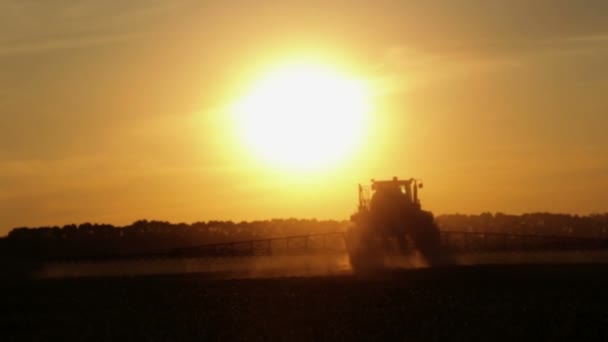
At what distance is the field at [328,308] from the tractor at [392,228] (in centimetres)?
1212

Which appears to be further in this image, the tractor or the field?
the tractor

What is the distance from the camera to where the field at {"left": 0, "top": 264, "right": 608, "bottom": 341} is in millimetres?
24406

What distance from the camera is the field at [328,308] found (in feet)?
80.1

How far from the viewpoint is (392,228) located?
5619 centimetres

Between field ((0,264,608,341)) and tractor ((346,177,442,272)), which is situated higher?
tractor ((346,177,442,272))

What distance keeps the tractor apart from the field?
12119mm

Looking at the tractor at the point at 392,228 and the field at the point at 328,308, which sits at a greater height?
the tractor at the point at 392,228

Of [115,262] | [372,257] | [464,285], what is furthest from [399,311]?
[115,262]

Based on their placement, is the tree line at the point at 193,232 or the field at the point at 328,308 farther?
the tree line at the point at 193,232

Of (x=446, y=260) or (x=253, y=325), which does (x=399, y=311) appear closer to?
(x=253, y=325)

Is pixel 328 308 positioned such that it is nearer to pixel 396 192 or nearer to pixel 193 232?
pixel 396 192

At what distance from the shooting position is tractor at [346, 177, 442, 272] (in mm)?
55969

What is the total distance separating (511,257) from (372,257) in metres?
8.62

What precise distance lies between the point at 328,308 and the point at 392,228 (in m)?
27.1
